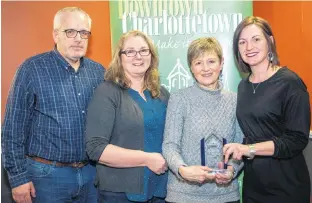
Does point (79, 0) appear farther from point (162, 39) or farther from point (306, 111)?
point (306, 111)

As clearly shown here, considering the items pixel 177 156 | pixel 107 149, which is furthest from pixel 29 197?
pixel 177 156

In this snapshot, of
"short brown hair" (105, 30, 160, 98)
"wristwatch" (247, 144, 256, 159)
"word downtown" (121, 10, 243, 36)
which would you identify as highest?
"word downtown" (121, 10, 243, 36)

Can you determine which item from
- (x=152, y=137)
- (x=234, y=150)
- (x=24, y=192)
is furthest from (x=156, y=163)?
(x=24, y=192)

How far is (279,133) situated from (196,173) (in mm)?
532

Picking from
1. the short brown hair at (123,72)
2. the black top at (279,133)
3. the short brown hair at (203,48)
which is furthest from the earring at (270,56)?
the short brown hair at (123,72)

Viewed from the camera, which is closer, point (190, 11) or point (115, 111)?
point (115, 111)

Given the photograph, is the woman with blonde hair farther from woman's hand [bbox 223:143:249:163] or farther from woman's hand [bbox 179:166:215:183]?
woman's hand [bbox 223:143:249:163]

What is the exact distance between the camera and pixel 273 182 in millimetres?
1935

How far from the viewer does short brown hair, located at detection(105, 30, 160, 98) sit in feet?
6.73

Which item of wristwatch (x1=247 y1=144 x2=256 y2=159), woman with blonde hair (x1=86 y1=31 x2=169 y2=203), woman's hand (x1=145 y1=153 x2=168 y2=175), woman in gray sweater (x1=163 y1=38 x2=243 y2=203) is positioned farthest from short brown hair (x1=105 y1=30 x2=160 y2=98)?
wristwatch (x1=247 y1=144 x2=256 y2=159)

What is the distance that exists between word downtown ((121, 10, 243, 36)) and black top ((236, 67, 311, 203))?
924 millimetres

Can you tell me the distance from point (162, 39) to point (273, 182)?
142cm

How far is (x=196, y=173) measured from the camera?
5.89 feet

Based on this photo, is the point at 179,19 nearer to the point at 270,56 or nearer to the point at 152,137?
the point at 270,56
